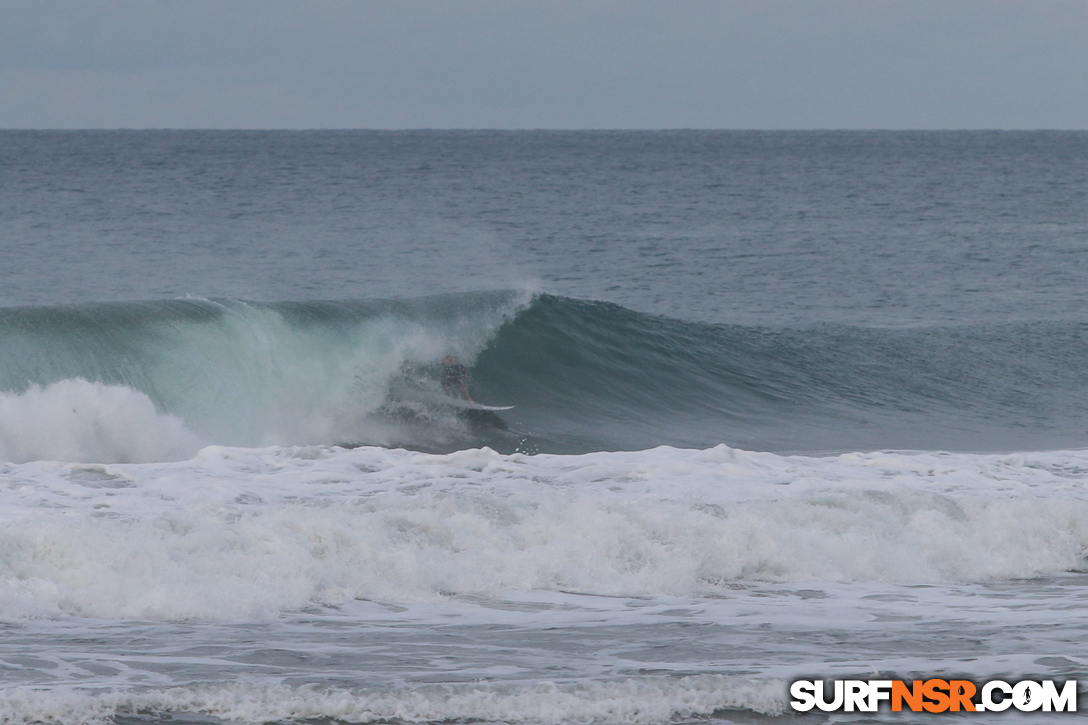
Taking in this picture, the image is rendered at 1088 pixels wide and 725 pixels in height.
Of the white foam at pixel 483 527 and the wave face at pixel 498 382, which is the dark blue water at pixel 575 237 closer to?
the wave face at pixel 498 382

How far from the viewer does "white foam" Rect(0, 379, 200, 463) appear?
465 inches

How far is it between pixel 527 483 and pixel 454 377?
5.68 m

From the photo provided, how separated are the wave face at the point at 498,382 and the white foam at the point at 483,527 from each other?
2.84 metres

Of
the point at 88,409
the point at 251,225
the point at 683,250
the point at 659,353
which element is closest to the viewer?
the point at 88,409

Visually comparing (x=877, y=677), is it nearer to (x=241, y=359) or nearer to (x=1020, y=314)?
(x=241, y=359)

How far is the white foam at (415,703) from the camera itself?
19.1ft

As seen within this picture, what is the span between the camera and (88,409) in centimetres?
1255

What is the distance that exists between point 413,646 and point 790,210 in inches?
1632

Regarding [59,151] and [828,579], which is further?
[59,151]

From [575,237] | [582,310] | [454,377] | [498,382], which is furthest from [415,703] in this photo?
[575,237]

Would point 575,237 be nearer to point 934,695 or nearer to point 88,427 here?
point 88,427

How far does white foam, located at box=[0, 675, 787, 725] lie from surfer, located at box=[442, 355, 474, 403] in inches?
367

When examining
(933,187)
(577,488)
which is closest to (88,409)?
(577,488)

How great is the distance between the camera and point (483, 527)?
8.98m
